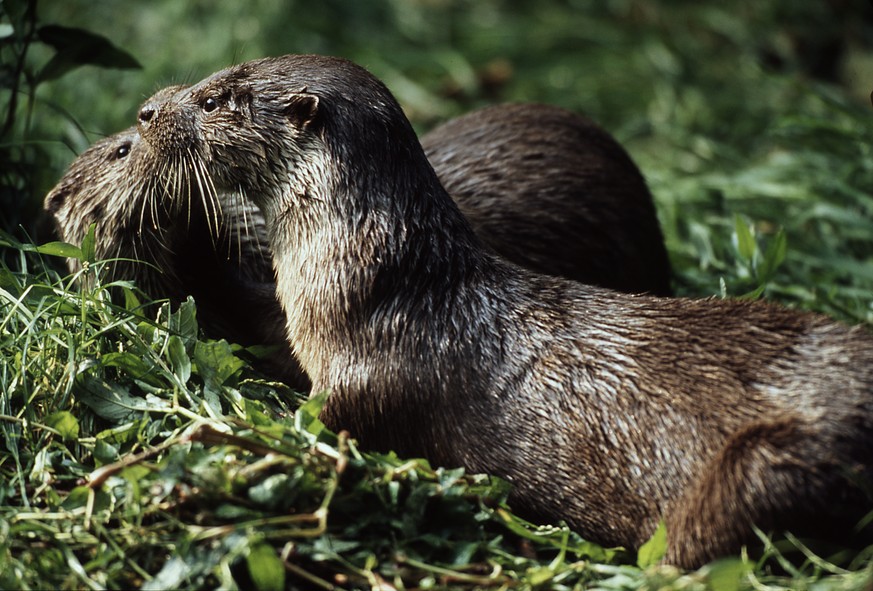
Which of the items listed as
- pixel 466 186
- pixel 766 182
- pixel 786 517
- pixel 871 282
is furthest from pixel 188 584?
pixel 766 182

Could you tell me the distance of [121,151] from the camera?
3.03m

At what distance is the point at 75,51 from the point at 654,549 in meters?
2.38

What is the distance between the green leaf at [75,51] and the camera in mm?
3451

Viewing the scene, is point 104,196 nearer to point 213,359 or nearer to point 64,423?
point 213,359

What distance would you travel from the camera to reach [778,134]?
4.64 m

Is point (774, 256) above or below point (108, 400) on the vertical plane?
above

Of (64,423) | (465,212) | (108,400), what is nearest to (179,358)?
(108,400)

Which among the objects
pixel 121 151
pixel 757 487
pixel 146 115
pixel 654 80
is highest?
pixel 654 80

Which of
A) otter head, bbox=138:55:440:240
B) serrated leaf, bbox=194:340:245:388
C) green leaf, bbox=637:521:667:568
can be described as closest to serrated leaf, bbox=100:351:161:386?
serrated leaf, bbox=194:340:245:388

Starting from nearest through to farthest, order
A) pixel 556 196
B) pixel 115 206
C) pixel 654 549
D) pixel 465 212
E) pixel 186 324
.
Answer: pixel 654 549
pixel 186 324
pixel 115 206
pixel 465 212
pixel 556 196

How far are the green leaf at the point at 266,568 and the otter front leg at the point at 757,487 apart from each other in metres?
0.80

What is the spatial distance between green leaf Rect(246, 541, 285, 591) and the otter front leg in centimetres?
80

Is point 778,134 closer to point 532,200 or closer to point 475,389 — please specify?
point 532,200

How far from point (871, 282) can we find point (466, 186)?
145 cm
